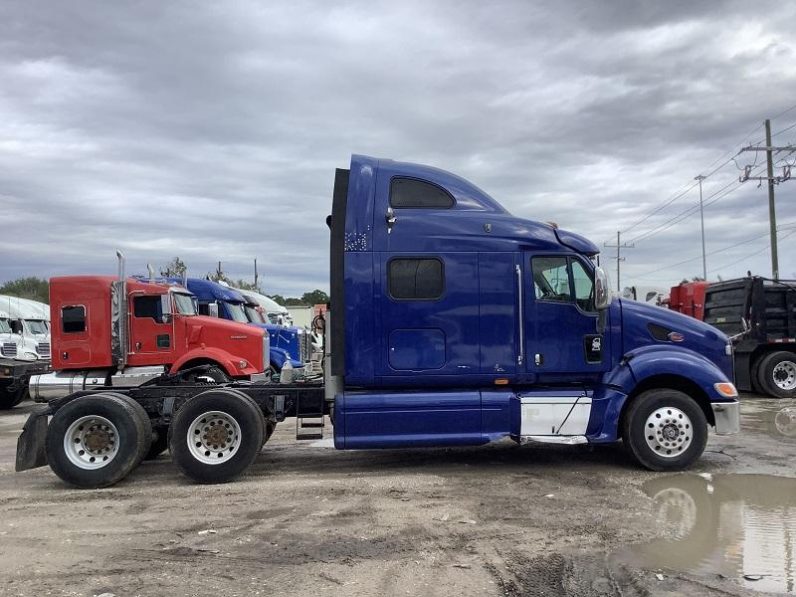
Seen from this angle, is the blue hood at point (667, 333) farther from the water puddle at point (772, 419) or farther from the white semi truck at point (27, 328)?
the white semi truck at point (27, 328)

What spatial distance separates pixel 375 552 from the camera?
5090 mm

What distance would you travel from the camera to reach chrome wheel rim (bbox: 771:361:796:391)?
49.9 feet

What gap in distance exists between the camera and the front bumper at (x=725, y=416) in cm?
764

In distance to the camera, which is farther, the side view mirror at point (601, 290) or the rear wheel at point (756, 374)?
the rear wheel at point (756, 374)

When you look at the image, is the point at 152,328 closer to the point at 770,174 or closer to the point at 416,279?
the point at 416,279

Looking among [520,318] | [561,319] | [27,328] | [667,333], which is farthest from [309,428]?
[27,328]

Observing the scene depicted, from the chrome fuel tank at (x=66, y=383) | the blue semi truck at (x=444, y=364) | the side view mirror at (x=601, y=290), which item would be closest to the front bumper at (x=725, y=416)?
the blue semi truck at (x=444, y=364)

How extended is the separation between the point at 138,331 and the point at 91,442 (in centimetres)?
450

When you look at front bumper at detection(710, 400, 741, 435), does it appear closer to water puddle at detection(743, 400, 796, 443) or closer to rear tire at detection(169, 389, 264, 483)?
water puddle at detection(743, 400, 796, 443)

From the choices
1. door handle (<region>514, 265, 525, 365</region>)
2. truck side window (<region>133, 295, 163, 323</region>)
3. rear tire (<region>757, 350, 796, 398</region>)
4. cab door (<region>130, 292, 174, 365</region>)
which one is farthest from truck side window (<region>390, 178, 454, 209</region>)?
rear tire (<region>757, 350, 796, 398</region>)

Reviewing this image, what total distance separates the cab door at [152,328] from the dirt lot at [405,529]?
337 cm

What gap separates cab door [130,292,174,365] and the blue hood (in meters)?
7.79

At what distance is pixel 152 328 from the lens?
11.8 metres

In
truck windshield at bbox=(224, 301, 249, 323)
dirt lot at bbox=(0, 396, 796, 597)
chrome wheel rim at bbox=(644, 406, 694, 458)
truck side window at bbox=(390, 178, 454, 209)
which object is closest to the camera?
dirt lot at bbox=(0, 396, 796, 597)
